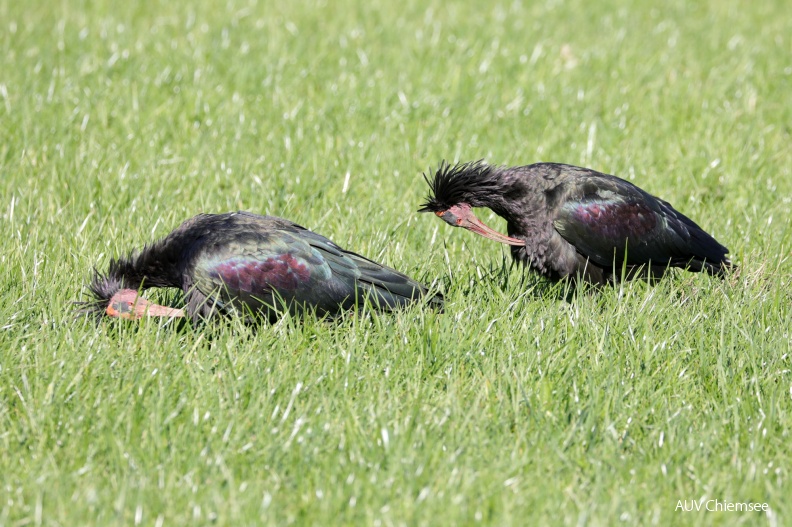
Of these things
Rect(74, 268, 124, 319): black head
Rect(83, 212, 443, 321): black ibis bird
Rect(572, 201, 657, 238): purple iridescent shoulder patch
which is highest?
Rect(572, 201, 657, 238): purple iridescent shoulder patch

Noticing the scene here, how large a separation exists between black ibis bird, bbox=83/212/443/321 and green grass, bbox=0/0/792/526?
156 mm

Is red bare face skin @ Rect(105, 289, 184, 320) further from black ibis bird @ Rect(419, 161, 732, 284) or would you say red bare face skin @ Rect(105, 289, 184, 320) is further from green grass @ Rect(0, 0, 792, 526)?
black ibis bird @ Rect(419, 161, 732, 284)

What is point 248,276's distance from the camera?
421 cm

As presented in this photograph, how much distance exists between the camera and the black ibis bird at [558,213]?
185 inches

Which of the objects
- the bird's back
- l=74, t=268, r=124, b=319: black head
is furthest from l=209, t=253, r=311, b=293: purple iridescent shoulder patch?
l=74, t=268, r=124, b=319: black head

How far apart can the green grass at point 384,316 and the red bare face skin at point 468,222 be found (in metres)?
0.17

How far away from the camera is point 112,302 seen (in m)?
4.15

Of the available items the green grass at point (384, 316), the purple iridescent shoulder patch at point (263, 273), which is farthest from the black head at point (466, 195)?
the purple iridescent shoulder patch at point (263, 273)

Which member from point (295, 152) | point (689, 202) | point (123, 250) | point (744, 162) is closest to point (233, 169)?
point (295, 152)

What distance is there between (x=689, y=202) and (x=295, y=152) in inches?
101

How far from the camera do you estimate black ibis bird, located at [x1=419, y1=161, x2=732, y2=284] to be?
15.4ft

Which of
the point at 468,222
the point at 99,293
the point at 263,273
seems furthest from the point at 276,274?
the point at 468,222

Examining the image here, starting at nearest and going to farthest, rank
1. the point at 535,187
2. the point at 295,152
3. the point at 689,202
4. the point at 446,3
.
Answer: the point at 535,187
the point at 689,202
the point at 295,152
the point at 446,3

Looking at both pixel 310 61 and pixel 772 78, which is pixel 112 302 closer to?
pixel 310 61
